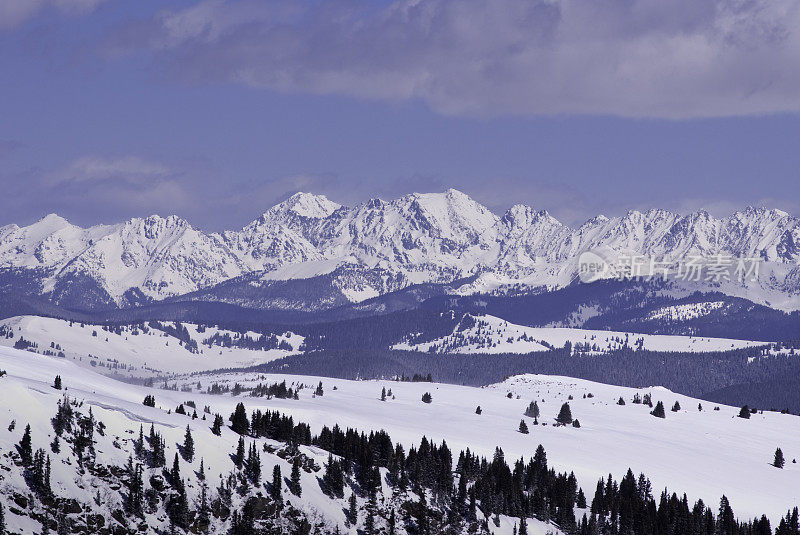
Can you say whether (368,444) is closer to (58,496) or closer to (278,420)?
(278,420)

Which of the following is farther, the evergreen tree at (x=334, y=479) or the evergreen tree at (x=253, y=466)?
the evergreen tree at (x=334, y=479)

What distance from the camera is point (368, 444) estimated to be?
528 feet

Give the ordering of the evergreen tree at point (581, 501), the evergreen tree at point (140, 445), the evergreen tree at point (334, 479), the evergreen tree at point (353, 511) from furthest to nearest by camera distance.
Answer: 1. the evergreen tree at point (581, 501)
2. the evergreen tree at point (334, 479)
3. the evergreen tree at point (353, 511)
4. the evergreen tree at point (140, 445)

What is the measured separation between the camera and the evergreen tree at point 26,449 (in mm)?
119688

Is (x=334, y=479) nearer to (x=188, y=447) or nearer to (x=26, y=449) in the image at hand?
(x=188, y=447)

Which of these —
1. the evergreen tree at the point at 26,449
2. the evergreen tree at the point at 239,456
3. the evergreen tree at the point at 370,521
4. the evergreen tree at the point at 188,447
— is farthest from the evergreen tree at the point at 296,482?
the evergreen tree at the point at 26,449

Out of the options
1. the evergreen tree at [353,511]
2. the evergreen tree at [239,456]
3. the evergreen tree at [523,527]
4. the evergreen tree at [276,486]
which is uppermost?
the evergreen tree at [239,456]

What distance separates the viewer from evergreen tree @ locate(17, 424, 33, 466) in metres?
120

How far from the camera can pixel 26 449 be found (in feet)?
395

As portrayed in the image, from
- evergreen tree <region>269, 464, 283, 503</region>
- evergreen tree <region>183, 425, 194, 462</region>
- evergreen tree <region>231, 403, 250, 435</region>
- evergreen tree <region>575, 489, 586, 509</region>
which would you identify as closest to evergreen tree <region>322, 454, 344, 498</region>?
evergreen tree <region>269, 464, 283, 503</region>

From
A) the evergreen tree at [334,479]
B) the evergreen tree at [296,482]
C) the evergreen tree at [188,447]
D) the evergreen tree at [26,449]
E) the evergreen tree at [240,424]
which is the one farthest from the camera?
the evergreen tree at [240,424]

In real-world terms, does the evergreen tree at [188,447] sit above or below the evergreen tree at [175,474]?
above

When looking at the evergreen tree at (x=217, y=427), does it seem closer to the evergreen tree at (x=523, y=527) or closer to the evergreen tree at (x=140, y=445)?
the evergreen tree at (x=140, y=445)

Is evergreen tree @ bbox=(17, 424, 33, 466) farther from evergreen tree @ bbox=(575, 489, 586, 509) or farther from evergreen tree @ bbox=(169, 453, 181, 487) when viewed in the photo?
evergreen tree @ bbox=(575, 489, 586, 509)
